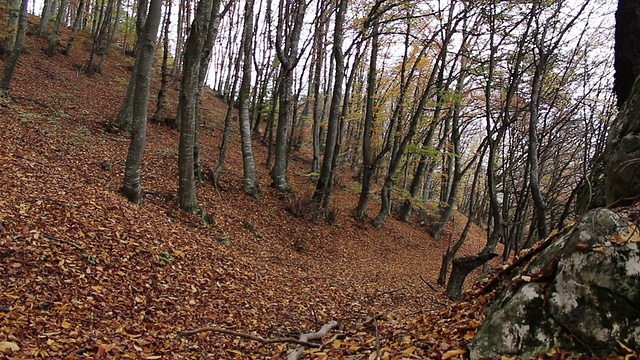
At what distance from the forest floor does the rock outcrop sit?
0.44 meters

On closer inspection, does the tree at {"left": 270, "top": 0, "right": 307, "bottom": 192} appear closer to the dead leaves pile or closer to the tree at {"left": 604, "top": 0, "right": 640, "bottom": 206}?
the dead leaves pile

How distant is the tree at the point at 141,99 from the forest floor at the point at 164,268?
1.32 ft

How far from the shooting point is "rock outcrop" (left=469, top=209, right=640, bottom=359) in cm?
262

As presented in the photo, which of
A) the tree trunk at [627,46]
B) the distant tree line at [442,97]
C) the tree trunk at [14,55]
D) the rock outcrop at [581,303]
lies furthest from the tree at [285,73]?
the rock outcrop at [581,303]

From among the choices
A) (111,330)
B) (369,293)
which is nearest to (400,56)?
(369,293)

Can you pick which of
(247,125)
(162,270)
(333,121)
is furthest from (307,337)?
(333,121)

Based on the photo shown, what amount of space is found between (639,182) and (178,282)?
5558 millimetres

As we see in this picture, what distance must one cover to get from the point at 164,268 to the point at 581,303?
5165 mm

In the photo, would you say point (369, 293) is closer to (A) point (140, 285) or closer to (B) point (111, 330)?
(A) point (140, 285)

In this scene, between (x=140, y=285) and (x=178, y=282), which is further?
(x=178, y=282)

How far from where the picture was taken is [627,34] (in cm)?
418

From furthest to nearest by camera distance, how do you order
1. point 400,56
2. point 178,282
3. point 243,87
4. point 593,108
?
point 400,56 → point 243,87 → point 593,108 → point 178,282

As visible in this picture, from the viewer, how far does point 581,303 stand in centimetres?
276

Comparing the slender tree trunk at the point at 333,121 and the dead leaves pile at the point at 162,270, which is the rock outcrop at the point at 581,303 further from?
the slender tree trunk at the point at 333,121
